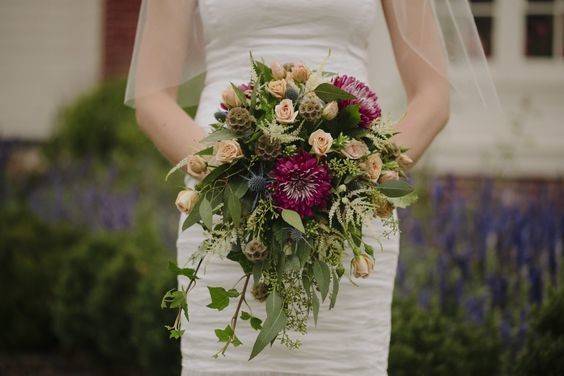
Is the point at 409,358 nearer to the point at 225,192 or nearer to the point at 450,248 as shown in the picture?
the point at 450,248

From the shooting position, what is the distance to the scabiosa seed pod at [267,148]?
5.94 feet

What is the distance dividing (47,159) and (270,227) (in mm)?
6834

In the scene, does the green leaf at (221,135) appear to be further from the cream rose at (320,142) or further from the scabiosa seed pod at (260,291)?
the scabiosa seed pod at (260,291)

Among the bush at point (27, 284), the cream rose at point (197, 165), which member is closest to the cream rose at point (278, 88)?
the cream rose at point (197, 165)

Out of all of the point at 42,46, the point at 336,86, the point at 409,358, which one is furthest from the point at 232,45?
the point at 42,46

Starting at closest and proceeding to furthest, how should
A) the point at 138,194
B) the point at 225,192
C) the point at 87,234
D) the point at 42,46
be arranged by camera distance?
the point at 225,192 < the point at 87,234 < the point at 138,194 < the point at 42,46

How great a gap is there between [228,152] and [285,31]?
0.68 m

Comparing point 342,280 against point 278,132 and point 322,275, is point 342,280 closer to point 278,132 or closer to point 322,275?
point 322,275

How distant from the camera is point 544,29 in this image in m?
8.22

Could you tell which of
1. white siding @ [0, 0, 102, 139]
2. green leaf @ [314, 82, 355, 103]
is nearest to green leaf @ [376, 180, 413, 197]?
green leaf @ [314, 82, 355, 103]

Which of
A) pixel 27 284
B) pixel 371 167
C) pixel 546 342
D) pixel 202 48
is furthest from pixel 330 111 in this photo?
pixel 27 284

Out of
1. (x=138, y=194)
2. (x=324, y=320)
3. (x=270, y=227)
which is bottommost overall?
(x=138, y=194)

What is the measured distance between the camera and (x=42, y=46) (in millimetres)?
9883

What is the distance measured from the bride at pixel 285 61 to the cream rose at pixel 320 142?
47 centimetres
